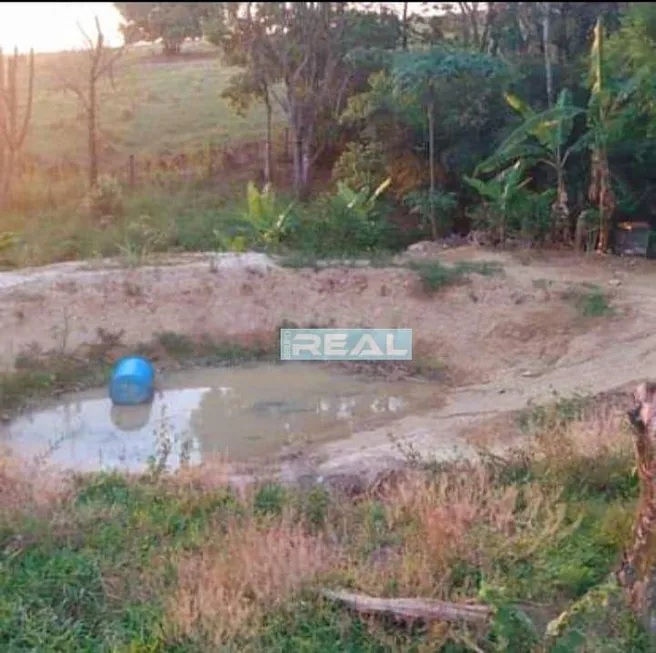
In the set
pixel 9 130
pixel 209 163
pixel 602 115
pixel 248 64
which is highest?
pixel 248 64

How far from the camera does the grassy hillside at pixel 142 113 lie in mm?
21094

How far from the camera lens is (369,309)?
516 inches

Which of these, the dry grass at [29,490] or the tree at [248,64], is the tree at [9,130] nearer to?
the tree at [248,64]

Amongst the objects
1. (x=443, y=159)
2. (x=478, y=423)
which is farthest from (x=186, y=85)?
(x=478, y=423)

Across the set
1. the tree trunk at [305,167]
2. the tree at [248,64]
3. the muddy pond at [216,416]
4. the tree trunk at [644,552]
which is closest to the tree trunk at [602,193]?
the muddy pond at [216,416]

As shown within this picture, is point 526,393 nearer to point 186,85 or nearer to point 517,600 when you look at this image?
point 517,600

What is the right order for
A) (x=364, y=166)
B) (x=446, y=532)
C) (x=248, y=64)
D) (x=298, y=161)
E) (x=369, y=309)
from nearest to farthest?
1. (x=446, y=532)
2. (x=369, y=309)
3. (x=364, y=166)
4. (x=248, y=64)
5. (x=298, y=161)

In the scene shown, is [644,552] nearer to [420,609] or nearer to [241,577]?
[420,609]

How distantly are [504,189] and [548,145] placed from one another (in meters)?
0.92

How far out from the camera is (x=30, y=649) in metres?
4.83

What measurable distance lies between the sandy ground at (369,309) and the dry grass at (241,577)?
5.57 meters

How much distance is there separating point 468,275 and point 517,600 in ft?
28.0

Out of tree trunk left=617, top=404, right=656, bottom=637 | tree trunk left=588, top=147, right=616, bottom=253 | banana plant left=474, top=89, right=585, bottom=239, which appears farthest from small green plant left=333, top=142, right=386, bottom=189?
tree trunk left=617, top=404, right=656, bottom=637

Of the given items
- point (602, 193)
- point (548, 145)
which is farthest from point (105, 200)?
point (602, 193)
